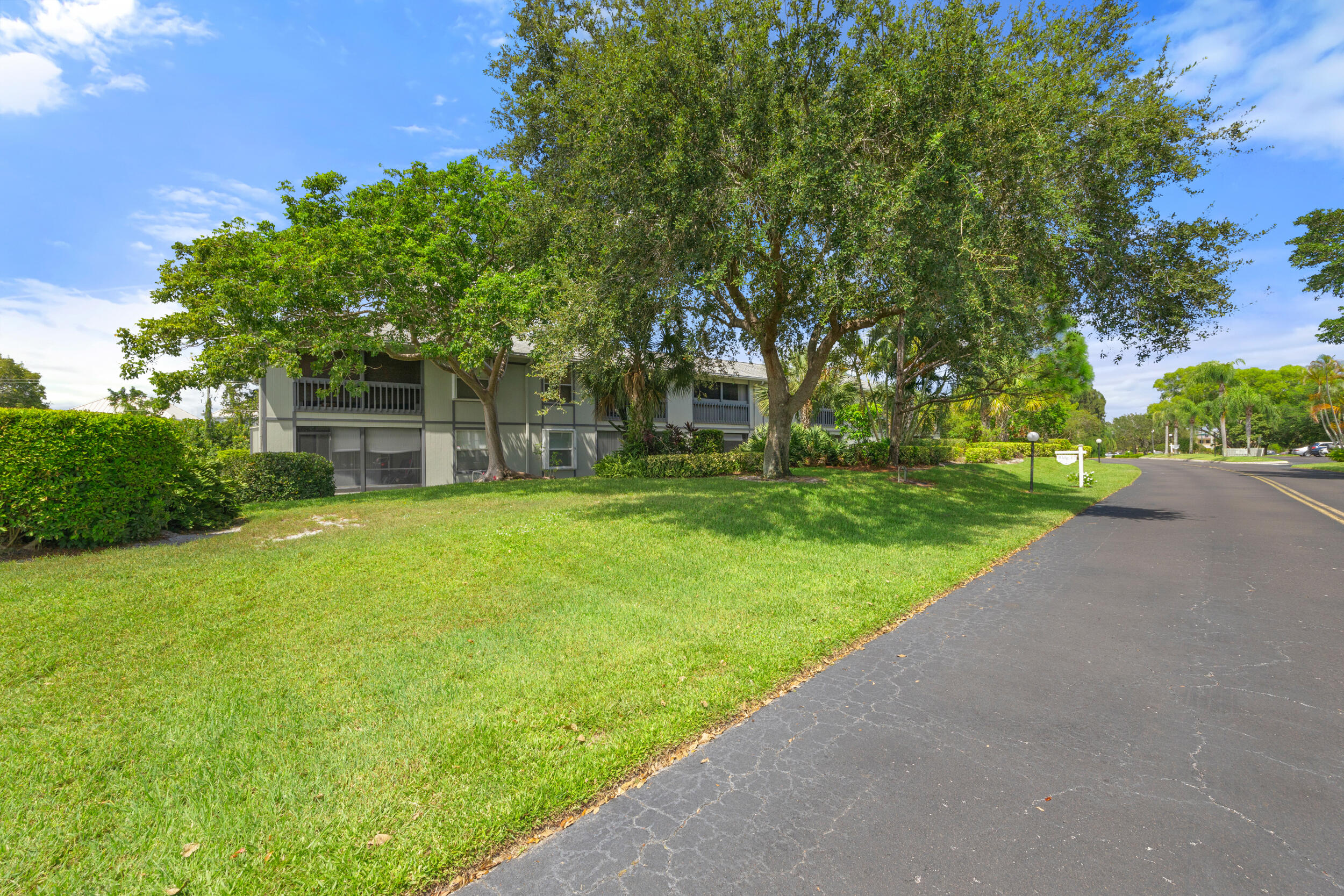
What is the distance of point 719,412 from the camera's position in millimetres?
31172

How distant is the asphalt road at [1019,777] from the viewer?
8.38ft

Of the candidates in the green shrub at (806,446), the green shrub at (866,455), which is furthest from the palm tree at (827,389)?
the green shrub at (866,455)

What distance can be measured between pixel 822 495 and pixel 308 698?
11472 millimetres

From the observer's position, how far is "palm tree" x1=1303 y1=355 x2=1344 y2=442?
59438 mm

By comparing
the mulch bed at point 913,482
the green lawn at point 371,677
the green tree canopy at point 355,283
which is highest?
the green tree canopy at point 355,283

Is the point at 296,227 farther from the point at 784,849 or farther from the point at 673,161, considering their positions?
the point at 784,849

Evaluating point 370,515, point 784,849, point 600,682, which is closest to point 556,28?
point 370,515

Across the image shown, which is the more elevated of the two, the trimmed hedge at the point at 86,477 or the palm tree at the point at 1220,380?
the palm tree at the point at 1220,380

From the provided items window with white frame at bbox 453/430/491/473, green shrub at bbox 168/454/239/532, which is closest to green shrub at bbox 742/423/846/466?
window with white frame at bbox 453/430/491/473

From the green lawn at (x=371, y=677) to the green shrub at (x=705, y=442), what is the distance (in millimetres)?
12903

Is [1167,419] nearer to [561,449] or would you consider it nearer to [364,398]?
[561,449]

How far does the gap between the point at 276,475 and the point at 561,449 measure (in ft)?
39.5

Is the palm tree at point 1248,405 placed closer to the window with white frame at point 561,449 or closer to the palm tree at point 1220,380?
the palm tree at point 1220,380

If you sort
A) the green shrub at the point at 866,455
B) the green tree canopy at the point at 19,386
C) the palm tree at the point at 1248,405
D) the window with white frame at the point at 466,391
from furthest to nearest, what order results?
the palm tree at the point at 1248,405 < the green tree canopy at the point at 19,386 < the window with white frame at the point at 466,391 < the green shrub at the point at 866,455
